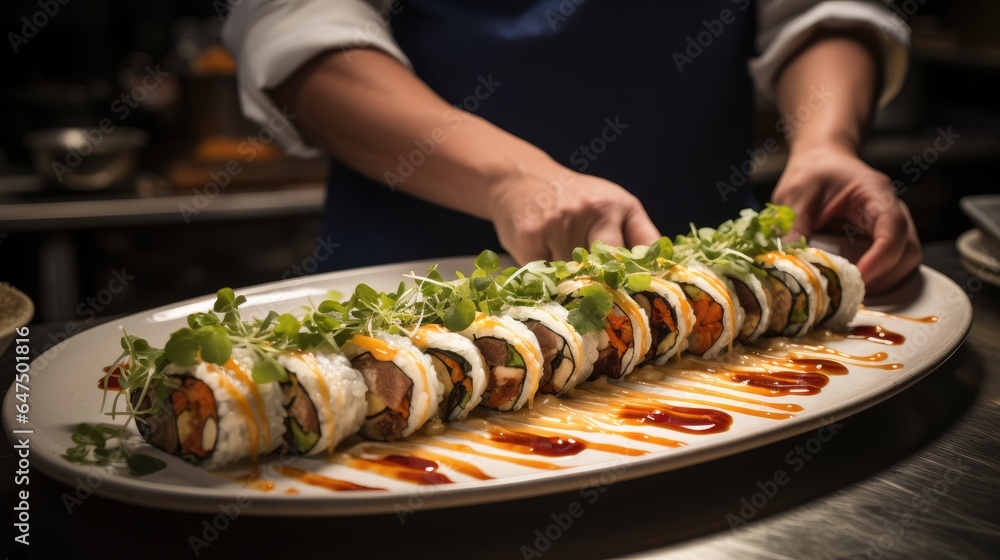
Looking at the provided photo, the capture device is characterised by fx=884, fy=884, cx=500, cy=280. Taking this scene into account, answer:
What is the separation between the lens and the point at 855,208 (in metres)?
2.15

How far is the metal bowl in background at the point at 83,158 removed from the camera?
4.28 metres

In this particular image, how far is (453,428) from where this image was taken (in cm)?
141

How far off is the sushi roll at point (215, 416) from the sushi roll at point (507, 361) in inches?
13.7

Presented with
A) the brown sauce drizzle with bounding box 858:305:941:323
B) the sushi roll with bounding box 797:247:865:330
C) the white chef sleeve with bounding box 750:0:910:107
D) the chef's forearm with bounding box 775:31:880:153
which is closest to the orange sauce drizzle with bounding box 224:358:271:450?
the sushi roll with bounding box 797:247:865:330

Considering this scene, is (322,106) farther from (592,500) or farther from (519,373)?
(592,500)

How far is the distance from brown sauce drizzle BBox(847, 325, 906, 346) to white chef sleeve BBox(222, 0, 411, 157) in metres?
1.24

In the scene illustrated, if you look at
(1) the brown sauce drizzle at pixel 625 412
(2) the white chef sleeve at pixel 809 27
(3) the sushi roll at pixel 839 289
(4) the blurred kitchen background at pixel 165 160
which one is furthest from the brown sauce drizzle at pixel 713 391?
(4) the blurred kitchen background at pixel 165 160

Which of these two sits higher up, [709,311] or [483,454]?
[709,311]

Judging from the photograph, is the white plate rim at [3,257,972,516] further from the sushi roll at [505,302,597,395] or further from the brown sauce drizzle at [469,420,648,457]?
the sushi roll at [505,302,597,395]

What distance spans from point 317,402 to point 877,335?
1.19 m

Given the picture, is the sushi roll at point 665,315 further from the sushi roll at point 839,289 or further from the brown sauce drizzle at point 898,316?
the brown sauce drizzle at point 898,316

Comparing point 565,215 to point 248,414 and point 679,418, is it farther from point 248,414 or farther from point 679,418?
point 248,414

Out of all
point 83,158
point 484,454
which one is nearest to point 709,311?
point 484,454

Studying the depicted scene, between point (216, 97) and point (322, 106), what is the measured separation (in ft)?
8.83
